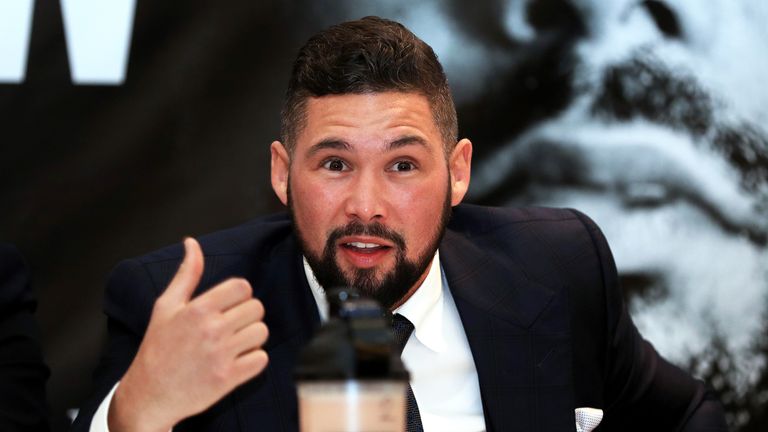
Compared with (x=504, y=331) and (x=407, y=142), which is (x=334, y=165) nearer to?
(x=407, y=142)

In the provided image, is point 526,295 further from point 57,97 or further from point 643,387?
point 57,97

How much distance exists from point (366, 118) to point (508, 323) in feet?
1.97

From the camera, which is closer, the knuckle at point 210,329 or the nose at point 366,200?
Result: the knuckle at point 210,329

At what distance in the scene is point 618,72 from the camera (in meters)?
3.38

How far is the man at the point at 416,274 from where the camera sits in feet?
7.11

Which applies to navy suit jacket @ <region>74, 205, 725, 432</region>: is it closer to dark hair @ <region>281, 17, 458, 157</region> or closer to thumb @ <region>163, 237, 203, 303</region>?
dark hair @ <region>281, 17, 458, 157</region>

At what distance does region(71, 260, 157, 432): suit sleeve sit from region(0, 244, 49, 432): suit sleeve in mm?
255

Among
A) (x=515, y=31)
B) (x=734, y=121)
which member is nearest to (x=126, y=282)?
(x=515, y=31)

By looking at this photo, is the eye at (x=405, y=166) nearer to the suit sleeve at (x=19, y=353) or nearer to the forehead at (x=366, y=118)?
the forehead at (x=366, y=118)

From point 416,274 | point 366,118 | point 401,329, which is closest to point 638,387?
point 401,329

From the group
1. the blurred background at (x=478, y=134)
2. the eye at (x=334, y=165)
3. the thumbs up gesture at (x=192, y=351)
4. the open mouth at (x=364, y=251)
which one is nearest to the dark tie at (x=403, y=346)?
the open mouth at (x=364, y=251)

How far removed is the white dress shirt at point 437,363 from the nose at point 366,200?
34 centimetres

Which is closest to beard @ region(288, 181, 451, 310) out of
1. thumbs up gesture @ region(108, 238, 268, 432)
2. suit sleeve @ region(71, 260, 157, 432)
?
suit sleeve @ region(71, 260, 157, 432)

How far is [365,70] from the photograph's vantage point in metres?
2.29
